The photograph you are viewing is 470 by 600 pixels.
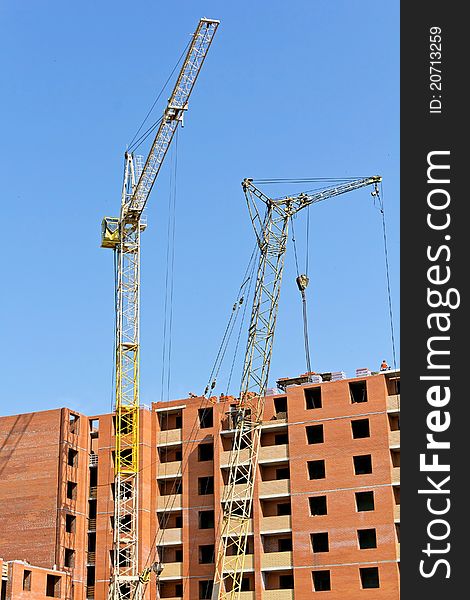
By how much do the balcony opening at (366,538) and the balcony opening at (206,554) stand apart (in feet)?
42.4

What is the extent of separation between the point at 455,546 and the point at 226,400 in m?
70.1

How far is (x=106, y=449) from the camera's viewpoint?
86188 millimetres

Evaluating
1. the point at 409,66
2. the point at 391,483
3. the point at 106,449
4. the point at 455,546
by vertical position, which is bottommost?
the point at 455,546

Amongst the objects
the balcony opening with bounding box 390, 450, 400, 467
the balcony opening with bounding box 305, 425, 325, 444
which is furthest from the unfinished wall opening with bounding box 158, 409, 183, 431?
the balcony opening with bounding box 390, 450, 400, 467

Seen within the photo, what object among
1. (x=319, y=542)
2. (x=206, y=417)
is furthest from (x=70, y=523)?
(x=319, y=542)

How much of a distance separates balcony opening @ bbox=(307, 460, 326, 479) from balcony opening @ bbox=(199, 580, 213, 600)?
1198 centimetres

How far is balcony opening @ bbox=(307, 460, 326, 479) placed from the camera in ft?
249

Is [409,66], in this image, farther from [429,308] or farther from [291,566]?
[291,566]

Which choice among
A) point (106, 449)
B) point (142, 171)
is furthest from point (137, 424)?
point (142, 171)

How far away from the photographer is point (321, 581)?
2894 inches

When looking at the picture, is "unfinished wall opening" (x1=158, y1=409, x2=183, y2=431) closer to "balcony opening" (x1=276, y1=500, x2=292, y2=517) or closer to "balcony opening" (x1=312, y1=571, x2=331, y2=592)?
"balcony opening" (x1=276, y1=500, x2=292, y2=517)

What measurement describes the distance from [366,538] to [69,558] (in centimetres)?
2607

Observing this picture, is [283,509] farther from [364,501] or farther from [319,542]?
[364,501]

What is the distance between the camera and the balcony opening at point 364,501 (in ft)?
240
